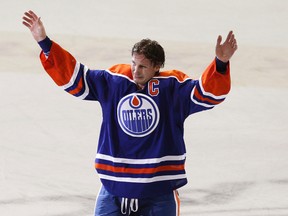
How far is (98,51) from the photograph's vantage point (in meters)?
9.88

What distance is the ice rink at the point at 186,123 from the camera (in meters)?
6.53

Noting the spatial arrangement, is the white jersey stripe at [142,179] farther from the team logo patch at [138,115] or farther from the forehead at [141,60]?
the forehead at [141,60]

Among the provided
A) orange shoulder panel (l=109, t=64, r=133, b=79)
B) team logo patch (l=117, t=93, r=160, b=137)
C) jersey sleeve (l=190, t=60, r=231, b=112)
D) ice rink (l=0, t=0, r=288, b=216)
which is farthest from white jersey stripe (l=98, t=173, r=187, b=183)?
ice rink (l=0, t=0, r=288, b=216)

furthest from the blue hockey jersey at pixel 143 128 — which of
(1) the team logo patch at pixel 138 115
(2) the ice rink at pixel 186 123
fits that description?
(2) the ice rink at pixel 186 123

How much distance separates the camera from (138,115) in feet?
14.0

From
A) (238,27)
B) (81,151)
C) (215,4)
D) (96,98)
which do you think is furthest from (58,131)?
(215,4)

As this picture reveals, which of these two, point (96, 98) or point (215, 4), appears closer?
Answer: point (96, 98)

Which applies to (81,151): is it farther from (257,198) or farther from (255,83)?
(255,83)

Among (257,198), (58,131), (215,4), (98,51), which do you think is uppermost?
(215,4)

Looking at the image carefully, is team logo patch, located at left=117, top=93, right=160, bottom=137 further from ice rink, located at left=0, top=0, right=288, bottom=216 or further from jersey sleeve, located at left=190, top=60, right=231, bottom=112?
ice rink, located at left=0, top=0, right=288, bottom=216

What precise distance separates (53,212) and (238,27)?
5.65 m

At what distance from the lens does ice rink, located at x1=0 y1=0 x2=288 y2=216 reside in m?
6.53

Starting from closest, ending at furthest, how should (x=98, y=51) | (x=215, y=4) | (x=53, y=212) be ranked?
(x=53, y=212) → (x=98, y=51) → (x=215, y=4)

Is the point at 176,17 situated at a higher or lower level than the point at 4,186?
higher
